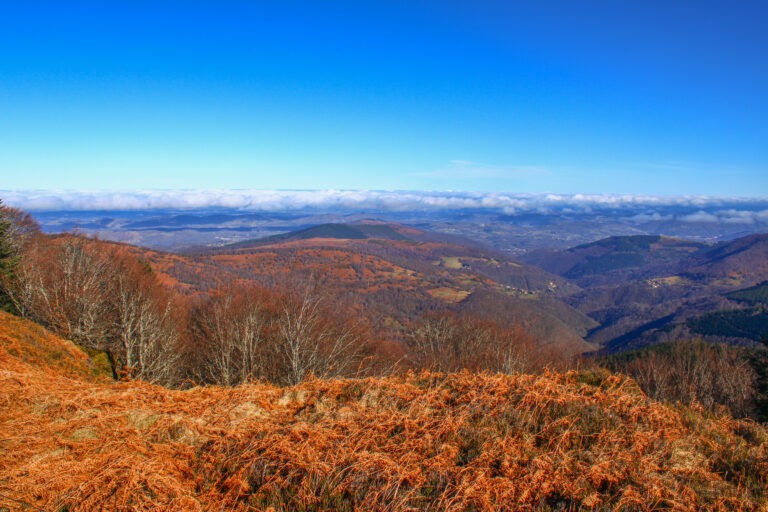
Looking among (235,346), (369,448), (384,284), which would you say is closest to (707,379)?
(235,346)

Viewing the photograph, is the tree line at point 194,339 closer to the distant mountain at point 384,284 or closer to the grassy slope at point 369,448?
the grassy slope at point 369,448

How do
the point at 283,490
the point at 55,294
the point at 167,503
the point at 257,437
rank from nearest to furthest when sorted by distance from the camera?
the point at 167,503, the point at 283,490, the point at 257,437, the point at 55,294

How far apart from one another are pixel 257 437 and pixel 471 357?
27.3 meters

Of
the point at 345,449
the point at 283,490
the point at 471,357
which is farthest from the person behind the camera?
the point at 471,357

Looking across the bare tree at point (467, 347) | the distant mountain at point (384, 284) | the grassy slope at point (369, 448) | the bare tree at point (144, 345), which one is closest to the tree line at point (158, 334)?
the bare tree at point (144, 345)

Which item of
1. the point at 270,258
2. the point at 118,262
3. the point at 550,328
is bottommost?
the point at 550,328

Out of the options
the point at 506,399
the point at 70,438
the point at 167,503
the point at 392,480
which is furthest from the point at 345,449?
the point at 70,438

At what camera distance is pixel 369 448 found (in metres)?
4.94

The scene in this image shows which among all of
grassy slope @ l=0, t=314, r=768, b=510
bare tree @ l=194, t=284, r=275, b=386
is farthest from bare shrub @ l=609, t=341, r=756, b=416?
bare tree @ l=194, t=284, r=275, b=386

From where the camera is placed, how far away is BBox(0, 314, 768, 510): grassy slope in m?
3.95

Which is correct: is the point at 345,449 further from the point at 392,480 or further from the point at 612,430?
the point at 612,430

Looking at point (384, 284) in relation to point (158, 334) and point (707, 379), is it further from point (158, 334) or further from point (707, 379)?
point (158, 334)

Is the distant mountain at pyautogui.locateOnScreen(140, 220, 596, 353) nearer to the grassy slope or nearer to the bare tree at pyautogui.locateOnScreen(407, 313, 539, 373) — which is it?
the bare tree at pyautogui.locateOnScreen(407, 313, 539, 373)

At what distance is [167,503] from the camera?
374 centimetres
